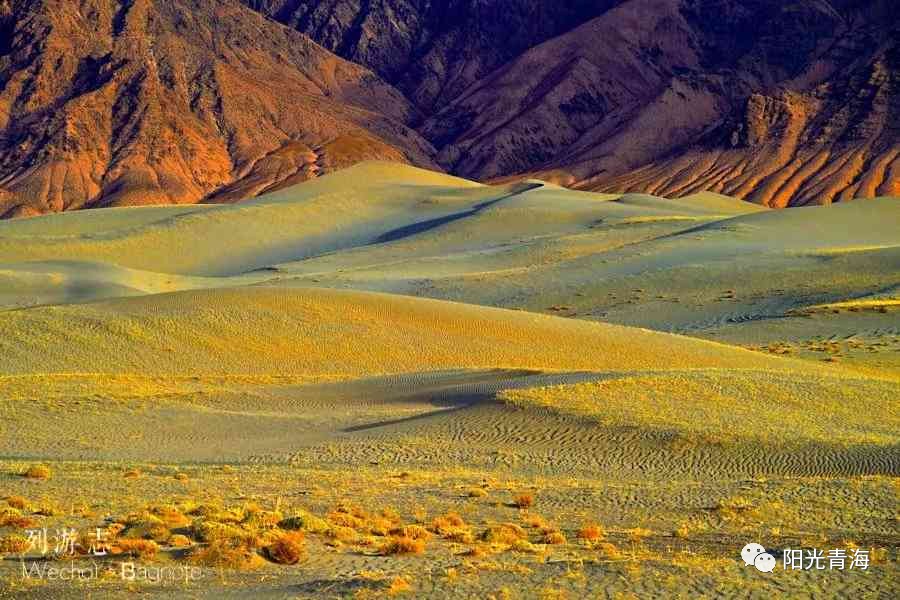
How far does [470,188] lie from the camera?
10900 cm

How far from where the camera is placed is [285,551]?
1262 centimetres

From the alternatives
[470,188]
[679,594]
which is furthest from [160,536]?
[470,188]

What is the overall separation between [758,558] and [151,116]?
537 feet

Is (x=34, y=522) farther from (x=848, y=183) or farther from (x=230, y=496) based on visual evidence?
(x=848, y=183)

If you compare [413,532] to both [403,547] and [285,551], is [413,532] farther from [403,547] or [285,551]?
[285,551]

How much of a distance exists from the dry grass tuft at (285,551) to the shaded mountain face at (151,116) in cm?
14064

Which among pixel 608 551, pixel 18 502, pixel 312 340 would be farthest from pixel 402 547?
pixel 312 340

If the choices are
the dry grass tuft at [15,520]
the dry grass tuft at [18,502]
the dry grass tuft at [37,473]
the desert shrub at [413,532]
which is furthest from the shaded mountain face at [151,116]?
the desert shrub at [413,532]

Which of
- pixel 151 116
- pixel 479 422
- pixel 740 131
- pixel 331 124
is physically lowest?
pixel 479 422

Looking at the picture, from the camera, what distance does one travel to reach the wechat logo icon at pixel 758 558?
482 inches

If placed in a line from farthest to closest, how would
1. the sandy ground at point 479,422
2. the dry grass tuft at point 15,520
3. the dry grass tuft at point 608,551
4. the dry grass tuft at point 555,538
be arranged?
the dry grass tuft at point 15,520 → the dry grass tuft at point 555,538 → the dry grass tuft at point 608,551 → the sandy ground at point 479,422

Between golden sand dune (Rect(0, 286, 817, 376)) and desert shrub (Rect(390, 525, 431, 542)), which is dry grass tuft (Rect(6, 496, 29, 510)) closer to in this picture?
desert shrub (Rect(390, 525, 431, 542))

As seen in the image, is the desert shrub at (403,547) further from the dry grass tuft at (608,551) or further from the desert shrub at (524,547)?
the dry grass tuft at (608,551)

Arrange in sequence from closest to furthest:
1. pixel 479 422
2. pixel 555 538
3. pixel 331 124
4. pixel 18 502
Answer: pixel 555 538 → pixel 18 502 → pixel 479 422 → pixel 331 124
